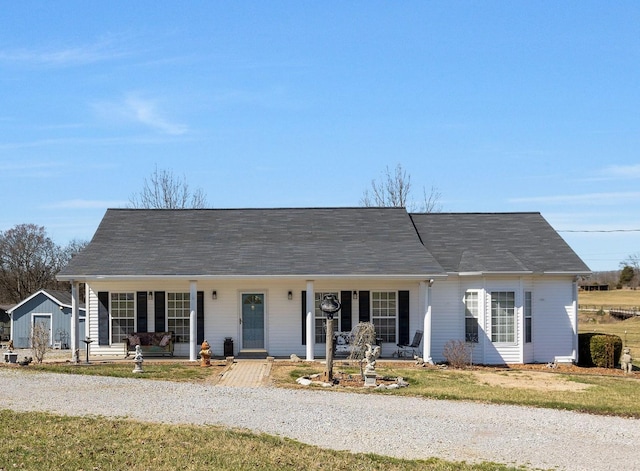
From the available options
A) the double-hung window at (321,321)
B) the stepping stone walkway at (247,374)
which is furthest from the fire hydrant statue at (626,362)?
the stepping stone walkway at (247,374)

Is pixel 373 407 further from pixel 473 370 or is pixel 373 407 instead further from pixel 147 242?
pixel 147 242

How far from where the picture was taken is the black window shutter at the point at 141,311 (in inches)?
932

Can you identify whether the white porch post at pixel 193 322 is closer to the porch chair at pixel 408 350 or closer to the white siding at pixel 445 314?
the porch chair at pixel 408 350

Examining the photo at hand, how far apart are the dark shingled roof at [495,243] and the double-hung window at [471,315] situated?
995mm

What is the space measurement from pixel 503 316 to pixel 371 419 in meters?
11.4

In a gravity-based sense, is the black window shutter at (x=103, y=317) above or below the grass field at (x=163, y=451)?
above

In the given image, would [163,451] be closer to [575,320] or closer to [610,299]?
[575,320]

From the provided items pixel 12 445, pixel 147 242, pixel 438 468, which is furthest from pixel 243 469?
pixel 147 242

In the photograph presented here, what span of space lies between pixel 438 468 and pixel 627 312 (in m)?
55.4

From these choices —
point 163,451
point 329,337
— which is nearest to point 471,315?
point 329,337

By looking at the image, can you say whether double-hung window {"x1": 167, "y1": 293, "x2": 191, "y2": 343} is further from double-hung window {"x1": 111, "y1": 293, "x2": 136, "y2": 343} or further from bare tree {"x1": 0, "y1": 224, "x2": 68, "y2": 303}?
bare tree {"x1": 0, "y1": 224, "x2": 68, "y2": 303}

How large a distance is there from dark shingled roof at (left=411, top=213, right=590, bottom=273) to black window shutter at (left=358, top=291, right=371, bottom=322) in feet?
8.83

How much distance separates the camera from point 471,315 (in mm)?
23719

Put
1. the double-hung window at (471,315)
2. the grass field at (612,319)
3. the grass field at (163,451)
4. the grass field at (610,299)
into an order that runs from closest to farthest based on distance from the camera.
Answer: the grass field at (163,451) < the double-hung window at (471,315) < the grass field at (612,319) < the grass field at (610,299)
